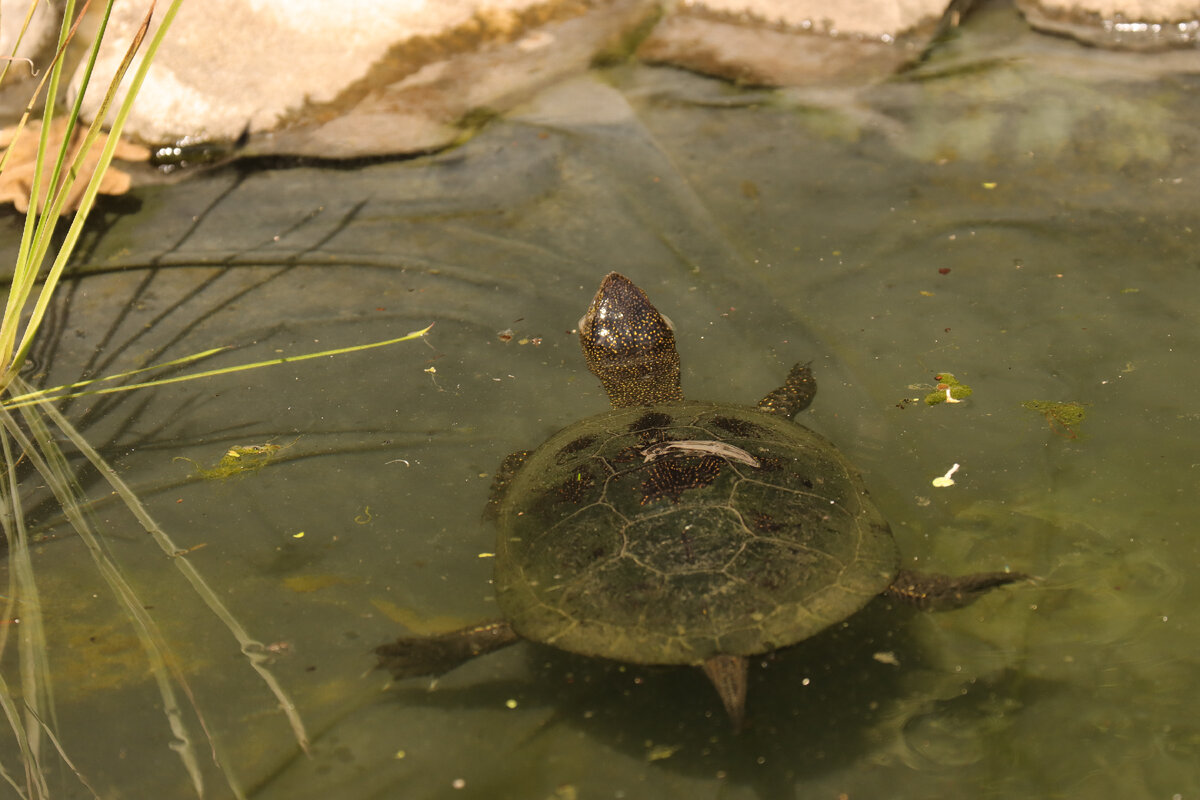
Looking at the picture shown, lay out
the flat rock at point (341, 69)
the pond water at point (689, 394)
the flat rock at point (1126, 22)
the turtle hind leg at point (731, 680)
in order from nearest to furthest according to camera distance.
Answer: the turtle hind leg at point (731, 680) → the pond water at point (689, 394) → the flat rock at point (341, 69) → the flat rock at point (1126, 22)

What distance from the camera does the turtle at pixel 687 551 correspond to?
2320 mm

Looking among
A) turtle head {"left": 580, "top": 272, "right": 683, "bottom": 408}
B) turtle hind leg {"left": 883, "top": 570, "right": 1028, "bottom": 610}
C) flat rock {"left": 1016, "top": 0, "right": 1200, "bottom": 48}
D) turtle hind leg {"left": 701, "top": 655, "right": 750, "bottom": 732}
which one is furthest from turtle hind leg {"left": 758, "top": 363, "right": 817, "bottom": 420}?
flat rock {"left": 1016, "top": 0, "right": 1200, "bottom": 48}

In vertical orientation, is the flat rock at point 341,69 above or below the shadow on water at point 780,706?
above

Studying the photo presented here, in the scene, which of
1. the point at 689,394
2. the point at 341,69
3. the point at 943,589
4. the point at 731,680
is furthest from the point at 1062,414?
the point at 341,69

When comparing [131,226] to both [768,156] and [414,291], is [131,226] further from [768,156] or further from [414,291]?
[768,156]

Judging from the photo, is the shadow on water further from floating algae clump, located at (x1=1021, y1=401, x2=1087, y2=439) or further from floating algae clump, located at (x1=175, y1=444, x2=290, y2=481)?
floating algae clump, located at (x1=175, y1=444, x2=290, y2=481)

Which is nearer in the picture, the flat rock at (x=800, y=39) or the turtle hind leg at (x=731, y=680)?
the turtle hind leg at (x=731, y=680)

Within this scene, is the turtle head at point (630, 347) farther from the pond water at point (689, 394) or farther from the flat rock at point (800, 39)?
the flat rock at point (800, 39)

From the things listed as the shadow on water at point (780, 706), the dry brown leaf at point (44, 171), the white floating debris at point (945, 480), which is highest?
the dry brown leaf at point (44, 171)

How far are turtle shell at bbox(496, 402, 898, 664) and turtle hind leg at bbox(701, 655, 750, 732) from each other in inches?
1.3

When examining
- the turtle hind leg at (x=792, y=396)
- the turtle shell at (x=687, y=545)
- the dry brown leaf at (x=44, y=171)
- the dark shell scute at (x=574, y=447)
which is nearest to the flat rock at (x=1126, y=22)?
the turtle hind leg at (x=792, y=396)

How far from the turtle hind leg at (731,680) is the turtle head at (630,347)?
1.36 m

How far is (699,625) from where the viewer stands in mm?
2297

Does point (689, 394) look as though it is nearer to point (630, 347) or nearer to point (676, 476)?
point (630, 347)
